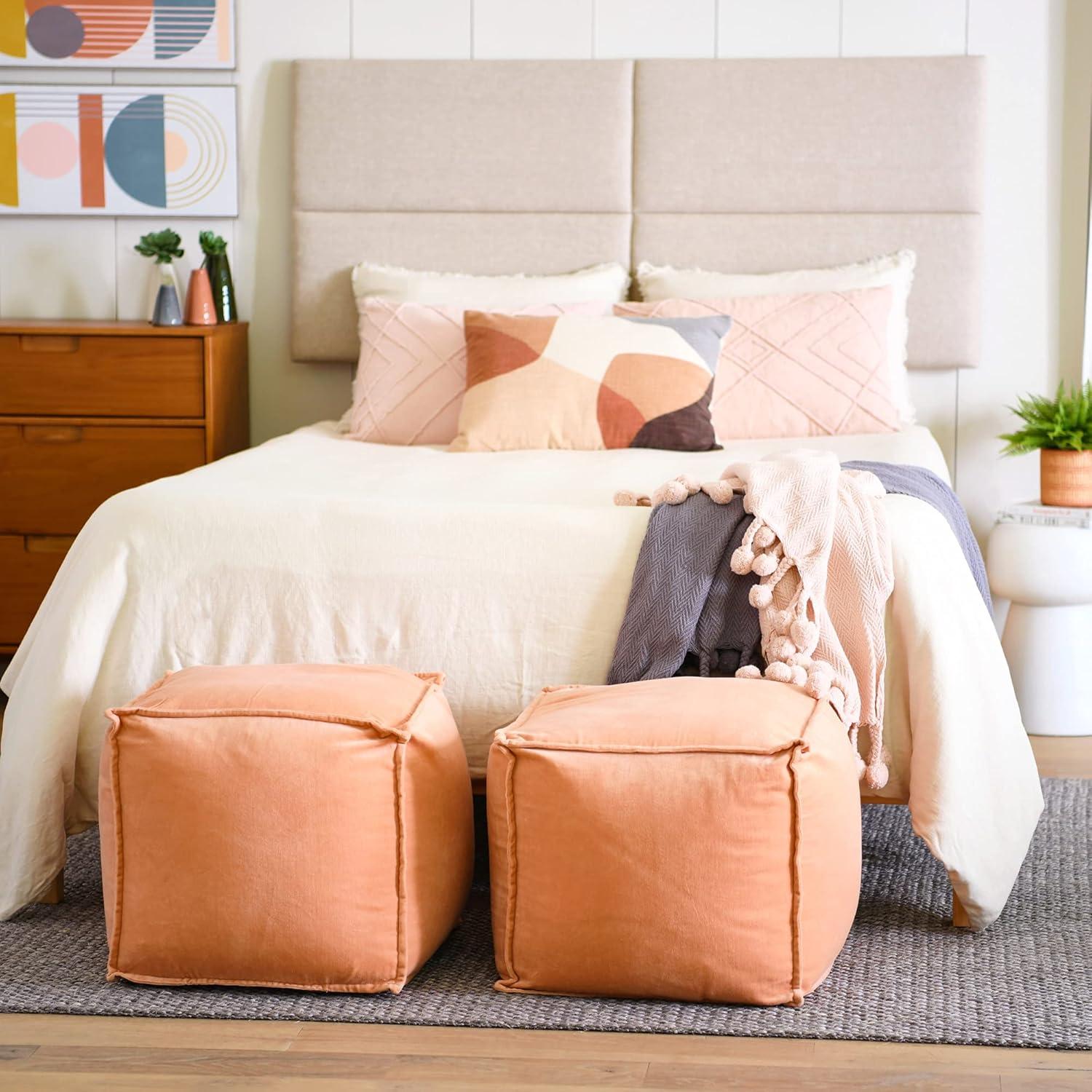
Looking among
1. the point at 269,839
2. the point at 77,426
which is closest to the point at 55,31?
the point at 77,426

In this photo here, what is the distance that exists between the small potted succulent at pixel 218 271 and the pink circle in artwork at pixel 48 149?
459 mm

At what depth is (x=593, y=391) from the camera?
9.92ft

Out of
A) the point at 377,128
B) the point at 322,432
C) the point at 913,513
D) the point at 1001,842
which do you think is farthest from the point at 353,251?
the point at 1001,842

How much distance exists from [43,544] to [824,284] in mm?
2043

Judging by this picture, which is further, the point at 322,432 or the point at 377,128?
the point at 377,128

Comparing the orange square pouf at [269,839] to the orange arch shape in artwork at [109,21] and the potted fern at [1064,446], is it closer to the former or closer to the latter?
the potted fern at [1064,446]

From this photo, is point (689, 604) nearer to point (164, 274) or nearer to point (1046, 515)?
point (1046, 515)

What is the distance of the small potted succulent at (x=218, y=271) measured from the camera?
12.0 feet

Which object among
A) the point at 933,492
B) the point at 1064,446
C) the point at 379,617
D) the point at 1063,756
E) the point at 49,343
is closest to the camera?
the point at 379,617

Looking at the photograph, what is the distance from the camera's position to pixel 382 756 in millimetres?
1801

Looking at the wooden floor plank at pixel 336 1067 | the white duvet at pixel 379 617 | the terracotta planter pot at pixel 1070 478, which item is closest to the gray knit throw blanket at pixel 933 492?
the white duvet at pixel 379 617

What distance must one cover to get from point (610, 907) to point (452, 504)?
28.6 inches

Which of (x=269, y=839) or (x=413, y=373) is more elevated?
(x=413, y=373)

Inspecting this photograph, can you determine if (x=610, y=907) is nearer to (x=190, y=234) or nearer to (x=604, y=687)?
(x=604, y=687)
